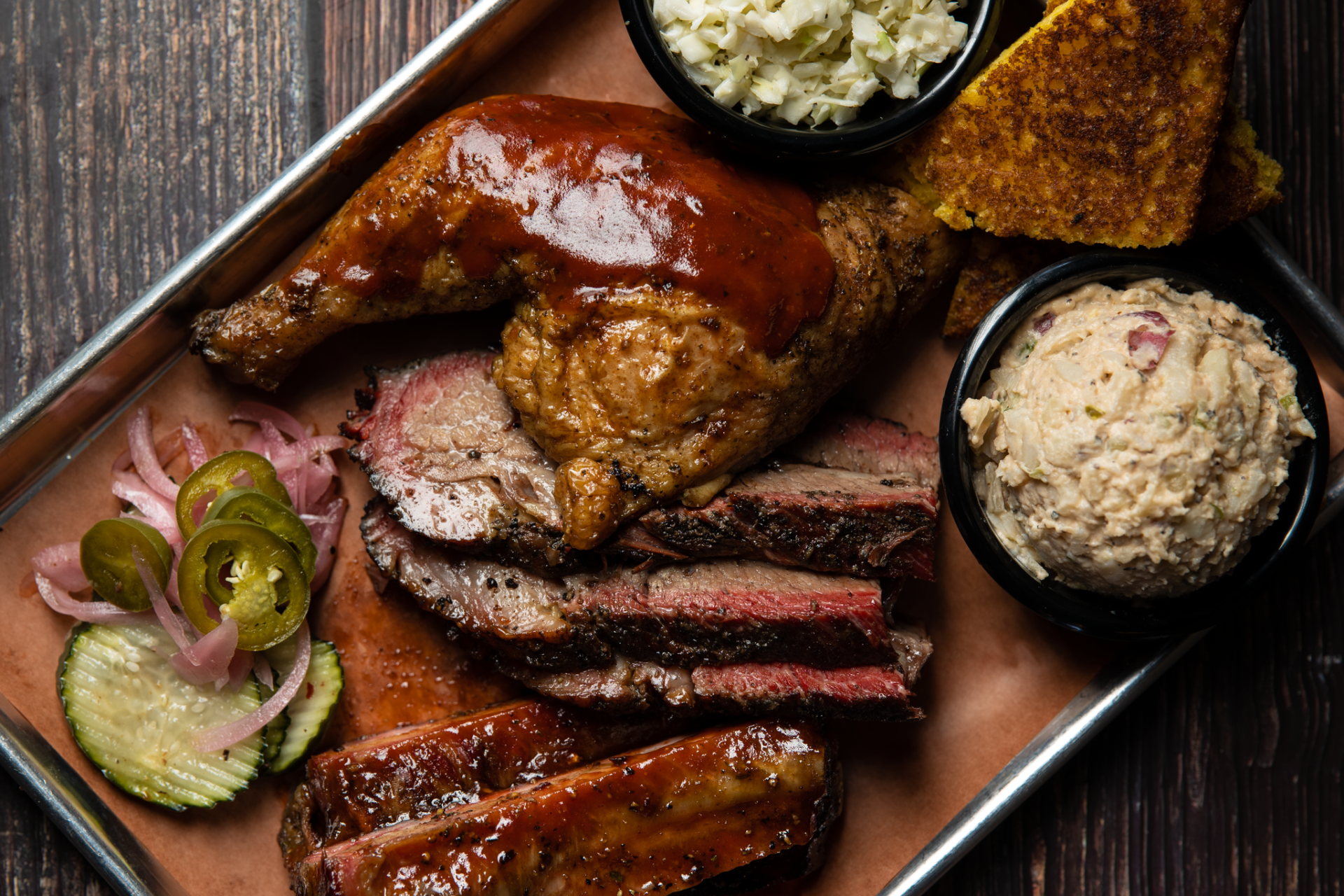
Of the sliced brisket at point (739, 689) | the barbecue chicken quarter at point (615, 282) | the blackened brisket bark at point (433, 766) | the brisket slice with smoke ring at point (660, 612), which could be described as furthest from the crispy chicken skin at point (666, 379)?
the blackened brisket bark at point (433, 766)

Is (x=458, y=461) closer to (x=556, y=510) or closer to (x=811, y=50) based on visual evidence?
(x=556, y=510)

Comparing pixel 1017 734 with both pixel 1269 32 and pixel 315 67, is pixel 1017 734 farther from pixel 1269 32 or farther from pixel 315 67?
pixel 315 67

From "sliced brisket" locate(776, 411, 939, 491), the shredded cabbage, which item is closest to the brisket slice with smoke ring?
"sliced brisket" locate(776, 411, 939, 491)

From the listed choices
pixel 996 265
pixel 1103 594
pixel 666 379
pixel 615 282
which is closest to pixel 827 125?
pixel 996 265

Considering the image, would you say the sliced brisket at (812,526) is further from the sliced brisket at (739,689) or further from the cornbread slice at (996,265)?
the cornbread slice at (996,265)

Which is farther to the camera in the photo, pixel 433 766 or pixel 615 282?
pixel 433 766

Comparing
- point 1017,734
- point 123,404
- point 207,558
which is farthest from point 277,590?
point 1017,734
